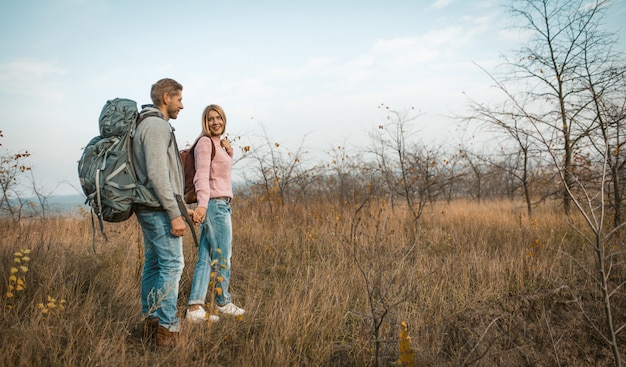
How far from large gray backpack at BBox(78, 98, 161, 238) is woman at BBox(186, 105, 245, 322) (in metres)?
0.60

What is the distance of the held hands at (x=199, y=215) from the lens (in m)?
2.90

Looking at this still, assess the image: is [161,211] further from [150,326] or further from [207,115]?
[207,115]

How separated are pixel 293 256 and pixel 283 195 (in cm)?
277

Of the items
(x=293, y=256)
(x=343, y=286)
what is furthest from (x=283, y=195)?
(x=343, y=286)

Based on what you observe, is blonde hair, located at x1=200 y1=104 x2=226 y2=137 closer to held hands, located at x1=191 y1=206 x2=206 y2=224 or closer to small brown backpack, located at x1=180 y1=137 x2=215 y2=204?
small brown backpack, located at x1=180 y1=137 x2=215 y2=204

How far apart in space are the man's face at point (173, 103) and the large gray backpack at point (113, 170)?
28 centimetres

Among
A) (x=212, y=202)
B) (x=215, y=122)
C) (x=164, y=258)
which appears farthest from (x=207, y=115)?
(x=164, y=258)

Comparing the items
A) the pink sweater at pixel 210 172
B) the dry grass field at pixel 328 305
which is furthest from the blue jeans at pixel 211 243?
the dry grass field at pixel 328 305

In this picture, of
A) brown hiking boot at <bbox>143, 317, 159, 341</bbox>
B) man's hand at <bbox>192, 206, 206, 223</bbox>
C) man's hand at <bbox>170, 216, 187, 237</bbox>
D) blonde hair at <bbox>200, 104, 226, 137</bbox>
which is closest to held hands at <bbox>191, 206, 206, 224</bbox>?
Answer: man's hand at <bbox>192, 206, 206, 223</bbox>

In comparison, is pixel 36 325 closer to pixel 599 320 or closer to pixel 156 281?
pixel 156 281

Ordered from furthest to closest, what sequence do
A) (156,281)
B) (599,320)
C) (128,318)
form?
(599,320), (128,318), (156,281)

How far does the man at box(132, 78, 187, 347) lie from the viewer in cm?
250

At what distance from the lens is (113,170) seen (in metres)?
2.45

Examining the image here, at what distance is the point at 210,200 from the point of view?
124 inches
